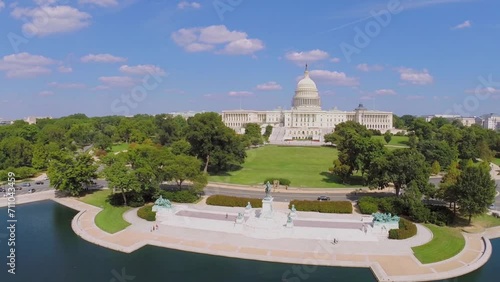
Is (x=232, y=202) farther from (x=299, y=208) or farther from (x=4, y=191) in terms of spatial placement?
(x=4, y=191)

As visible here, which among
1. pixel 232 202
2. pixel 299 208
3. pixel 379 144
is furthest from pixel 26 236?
pixel 379 144

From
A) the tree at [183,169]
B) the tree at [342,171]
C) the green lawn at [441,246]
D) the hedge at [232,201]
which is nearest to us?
the green lawn at [441,246]

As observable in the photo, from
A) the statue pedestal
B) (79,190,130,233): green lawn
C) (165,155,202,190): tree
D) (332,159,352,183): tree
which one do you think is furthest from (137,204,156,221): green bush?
(332,159,352,183): tree

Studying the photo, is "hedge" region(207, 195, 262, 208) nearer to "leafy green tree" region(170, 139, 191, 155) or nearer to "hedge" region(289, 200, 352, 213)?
"hedge" region(289, 200, 352, 213)

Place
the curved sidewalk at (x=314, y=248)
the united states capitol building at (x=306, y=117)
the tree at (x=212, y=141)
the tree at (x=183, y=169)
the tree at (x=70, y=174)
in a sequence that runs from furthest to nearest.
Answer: the united states capitol building at (x=306, y=117), the tree at (x=212, y=141), the tree at (x=70, y=174), the tree at (x=183, y=169), the curved sidewalk at (x=314, y=248)

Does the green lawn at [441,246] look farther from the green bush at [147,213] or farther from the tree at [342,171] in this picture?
the green bush at [147,213]

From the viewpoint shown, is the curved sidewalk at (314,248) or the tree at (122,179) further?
the tree at (122,179)

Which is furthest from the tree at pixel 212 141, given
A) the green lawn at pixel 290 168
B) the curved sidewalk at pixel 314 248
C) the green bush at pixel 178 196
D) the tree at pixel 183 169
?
the curved sidewalk at pixel 314 248
